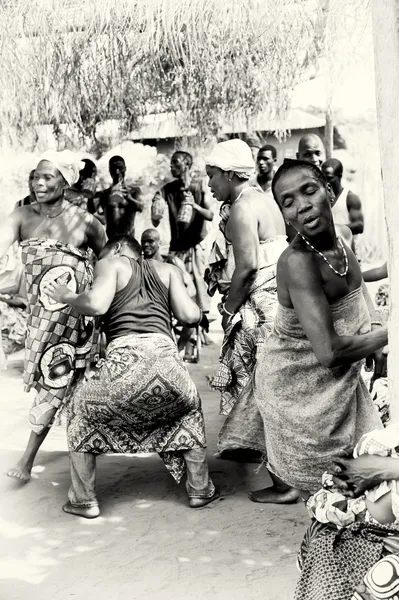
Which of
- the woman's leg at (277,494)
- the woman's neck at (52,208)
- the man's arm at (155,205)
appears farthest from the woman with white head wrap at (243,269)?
the man's arm at (155,205)

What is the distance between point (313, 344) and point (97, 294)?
1.49m

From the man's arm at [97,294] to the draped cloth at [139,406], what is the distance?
230 millimetres

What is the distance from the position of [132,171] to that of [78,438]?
36.5 feet

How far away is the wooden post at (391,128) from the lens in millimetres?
2305

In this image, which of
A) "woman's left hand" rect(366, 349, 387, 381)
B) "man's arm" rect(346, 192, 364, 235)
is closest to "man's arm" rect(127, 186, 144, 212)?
"man's arm" rect(346, 192, 364, 235)

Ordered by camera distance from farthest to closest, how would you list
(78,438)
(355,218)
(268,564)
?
1. (355,218)
2. (78,438)
3. (268,564)

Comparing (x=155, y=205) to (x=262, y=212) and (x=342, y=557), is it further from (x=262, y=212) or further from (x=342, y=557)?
(x=342, y=557)

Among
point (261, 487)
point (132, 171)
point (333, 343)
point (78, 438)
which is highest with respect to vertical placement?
point (132, 171)

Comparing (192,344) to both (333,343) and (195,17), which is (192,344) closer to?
(195,17)

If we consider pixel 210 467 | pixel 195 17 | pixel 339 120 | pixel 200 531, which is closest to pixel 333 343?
pixel 200 531

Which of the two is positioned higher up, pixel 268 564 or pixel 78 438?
pixel 78 438

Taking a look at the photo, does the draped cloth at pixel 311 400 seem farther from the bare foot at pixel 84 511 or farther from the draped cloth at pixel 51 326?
the draped cloth at pixel 51 326

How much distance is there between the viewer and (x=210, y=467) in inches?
191

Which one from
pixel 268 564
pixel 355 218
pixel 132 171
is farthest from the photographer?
pixel 132 171
